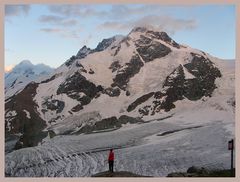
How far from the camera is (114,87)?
15836 mm

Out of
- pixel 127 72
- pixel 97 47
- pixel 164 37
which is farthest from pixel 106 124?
→ pixel 164 37

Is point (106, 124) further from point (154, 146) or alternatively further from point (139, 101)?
point (154, 146)

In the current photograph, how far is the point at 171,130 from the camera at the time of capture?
50.2 ft

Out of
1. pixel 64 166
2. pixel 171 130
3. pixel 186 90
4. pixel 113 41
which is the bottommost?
pixel 64 166

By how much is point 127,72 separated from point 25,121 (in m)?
3.10

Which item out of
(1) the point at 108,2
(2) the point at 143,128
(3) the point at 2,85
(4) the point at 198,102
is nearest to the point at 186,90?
(4) the point at 198,102

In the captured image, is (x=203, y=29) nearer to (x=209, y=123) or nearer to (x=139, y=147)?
(x=209, y=123)

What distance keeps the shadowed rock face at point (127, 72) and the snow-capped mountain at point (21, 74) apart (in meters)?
1.84

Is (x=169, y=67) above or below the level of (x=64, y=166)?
above

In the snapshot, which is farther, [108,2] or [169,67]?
[169,67]

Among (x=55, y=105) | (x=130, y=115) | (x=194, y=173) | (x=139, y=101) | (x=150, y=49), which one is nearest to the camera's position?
(x=194, y=173)

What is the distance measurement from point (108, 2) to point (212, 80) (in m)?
3.56

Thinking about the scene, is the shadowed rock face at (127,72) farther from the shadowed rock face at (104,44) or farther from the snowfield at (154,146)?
the snowfield at (154,146)

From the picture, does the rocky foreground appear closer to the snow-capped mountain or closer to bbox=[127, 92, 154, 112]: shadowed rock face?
bbox=[127, 92, 154, 112]: shadowed rock face
